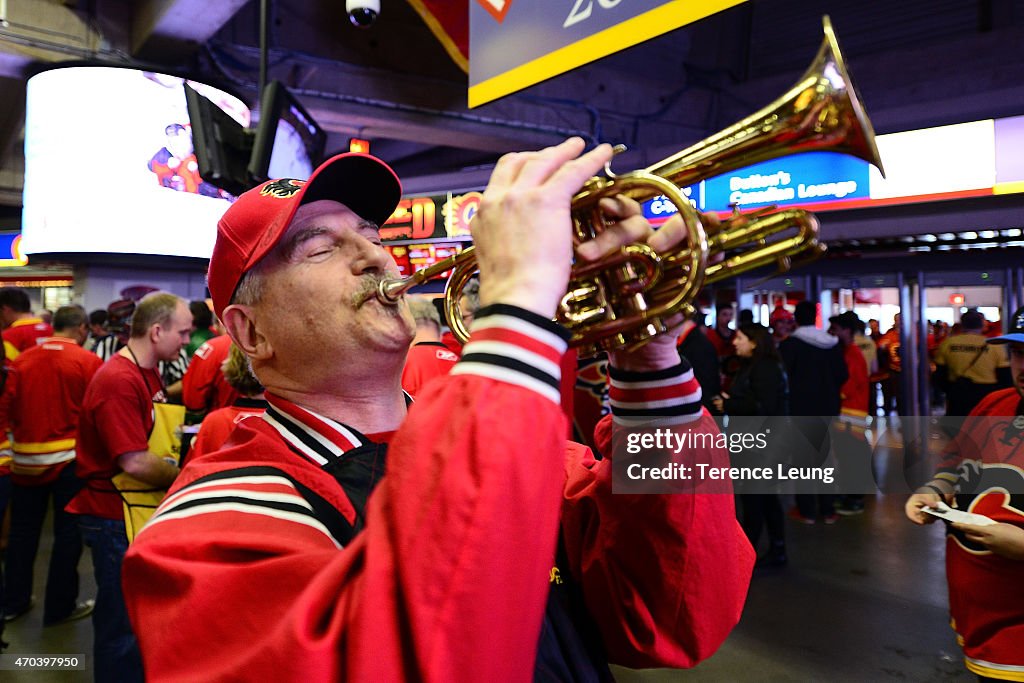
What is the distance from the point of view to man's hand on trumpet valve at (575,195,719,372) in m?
1.02

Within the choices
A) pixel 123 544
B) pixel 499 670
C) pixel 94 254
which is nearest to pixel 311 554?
pixel 499 670

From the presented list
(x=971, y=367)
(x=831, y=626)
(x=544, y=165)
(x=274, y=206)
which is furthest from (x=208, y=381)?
(x=971, y=367)

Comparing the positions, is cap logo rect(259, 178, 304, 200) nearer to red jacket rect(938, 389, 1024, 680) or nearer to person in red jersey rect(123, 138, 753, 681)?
person in red jersey rect(123, 138, 753, 681)

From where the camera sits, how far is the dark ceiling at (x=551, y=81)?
6773 mm

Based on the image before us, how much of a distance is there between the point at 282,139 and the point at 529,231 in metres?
4.07

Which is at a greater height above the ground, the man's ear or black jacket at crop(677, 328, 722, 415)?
the man's ear

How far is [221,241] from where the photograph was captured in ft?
4.20

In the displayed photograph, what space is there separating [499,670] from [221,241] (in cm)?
94

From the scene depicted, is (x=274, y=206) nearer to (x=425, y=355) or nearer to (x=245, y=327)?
(x=245, y=327)

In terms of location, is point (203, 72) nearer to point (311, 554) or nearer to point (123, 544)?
point (123, 544)

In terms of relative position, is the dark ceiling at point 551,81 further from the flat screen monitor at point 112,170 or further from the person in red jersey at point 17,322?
the person in red jersey at point 17,322

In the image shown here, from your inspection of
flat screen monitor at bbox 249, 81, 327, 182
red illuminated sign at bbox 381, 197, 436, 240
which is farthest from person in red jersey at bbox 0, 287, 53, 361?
red illuminated sign at bbox 381, 197, 436, 240

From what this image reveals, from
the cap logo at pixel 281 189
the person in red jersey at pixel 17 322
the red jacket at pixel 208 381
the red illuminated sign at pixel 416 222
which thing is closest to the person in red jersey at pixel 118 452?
the red jacket at pixel 208 381

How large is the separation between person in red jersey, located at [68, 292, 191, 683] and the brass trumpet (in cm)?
276
